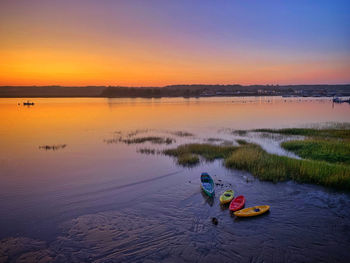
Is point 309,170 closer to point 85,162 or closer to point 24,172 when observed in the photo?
point 85,162

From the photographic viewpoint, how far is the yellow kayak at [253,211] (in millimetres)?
12805

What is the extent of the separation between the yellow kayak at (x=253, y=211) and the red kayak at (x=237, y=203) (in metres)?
0.41

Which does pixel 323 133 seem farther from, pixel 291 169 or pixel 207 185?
pixel 207 185

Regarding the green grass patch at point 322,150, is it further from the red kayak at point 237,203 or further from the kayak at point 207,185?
the kayak at point 207,185

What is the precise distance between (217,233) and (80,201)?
9.28 metres

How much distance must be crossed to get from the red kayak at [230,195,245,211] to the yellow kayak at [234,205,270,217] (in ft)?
1.35

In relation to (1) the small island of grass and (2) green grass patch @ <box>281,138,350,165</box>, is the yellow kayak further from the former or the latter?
(2) green grass patch @ <box>281,138,350,165</box>

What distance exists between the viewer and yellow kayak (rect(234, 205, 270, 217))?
42.0 feet

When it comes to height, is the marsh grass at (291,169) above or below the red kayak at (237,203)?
above

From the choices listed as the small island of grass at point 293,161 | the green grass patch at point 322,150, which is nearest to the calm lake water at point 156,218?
the small island of grass at point 293,161

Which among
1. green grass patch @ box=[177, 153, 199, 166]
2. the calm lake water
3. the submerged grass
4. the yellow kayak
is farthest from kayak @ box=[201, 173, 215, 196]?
green grass patch @ box=[177, 153, 199, 166]

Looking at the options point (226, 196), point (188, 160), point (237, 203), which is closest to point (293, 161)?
point (226, 196)

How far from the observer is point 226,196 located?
1473cm

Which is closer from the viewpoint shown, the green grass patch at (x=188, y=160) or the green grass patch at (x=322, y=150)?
the green grass patch at (x=322, y=150)
